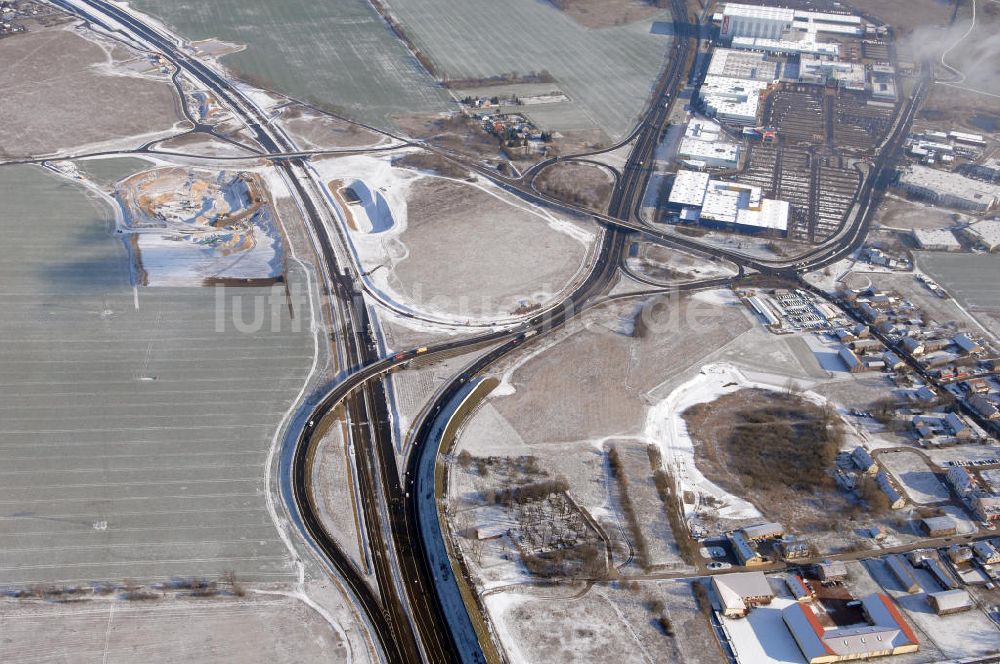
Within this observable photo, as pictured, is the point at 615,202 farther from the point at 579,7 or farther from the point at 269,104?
the point at 579,7

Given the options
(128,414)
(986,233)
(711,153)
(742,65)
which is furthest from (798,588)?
(742,65)

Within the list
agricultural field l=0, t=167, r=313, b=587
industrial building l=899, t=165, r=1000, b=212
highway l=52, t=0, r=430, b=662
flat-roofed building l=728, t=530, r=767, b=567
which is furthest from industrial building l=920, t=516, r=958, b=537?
industrial building l=899, t=165, r=1000, b=212

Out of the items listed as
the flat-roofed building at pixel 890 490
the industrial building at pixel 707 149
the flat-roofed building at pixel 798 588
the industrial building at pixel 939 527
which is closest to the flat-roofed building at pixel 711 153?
the industrial building at pixel 707 149

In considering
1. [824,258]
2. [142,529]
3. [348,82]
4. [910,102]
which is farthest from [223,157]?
[910,102]

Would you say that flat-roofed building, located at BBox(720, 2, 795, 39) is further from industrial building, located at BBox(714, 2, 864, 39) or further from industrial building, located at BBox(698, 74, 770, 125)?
industrial building, located at BBox(698, 74, 770, 125)

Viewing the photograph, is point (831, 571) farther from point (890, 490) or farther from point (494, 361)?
point (494, 361)
